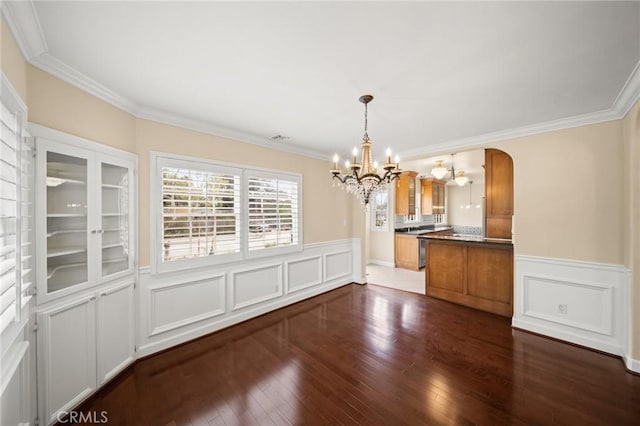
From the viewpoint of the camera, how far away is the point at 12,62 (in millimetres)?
1434

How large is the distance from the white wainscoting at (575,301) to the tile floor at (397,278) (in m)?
1.70

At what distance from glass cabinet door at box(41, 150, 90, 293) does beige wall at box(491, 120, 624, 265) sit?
15.9 feet

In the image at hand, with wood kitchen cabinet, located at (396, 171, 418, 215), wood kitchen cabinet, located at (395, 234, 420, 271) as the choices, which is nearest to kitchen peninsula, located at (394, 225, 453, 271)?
wood kitchen cabinet, located at (395, 234, 420, 271)

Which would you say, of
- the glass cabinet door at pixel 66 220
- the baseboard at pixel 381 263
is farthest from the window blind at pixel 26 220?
the baseboard at pixel 381 263

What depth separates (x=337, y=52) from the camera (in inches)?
66.9

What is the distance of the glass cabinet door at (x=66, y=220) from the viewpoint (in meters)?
1.83

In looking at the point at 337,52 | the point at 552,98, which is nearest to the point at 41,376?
the point at 337,52

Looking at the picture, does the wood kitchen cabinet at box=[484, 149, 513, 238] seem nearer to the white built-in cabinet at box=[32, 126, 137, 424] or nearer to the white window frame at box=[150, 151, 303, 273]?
the white window frame at box=[150, 151, 303, 273]

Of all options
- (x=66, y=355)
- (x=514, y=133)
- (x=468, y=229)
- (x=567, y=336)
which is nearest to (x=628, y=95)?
(x=514, y=133)

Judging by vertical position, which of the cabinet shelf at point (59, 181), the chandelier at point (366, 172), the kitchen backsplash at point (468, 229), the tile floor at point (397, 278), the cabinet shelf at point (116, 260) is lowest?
the tile floor at point (397, 278)

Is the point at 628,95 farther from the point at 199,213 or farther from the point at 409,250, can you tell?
the point at 409,250

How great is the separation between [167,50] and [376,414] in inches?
121

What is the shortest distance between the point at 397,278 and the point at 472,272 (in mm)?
1909

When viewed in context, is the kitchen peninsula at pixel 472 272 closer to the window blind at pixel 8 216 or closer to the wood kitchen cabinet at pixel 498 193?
the wood kitchen cabinet at pixel 498 193
